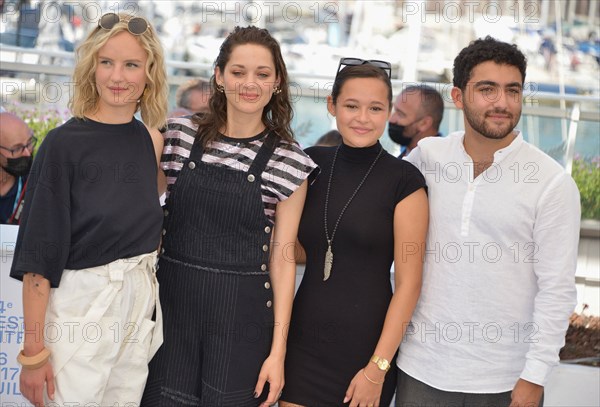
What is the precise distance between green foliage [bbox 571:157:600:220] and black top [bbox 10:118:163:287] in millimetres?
3968

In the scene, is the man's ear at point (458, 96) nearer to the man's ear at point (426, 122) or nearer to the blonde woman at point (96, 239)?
the blonde woman at point (96, 239)

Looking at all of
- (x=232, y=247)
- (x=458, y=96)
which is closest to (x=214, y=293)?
(x=232, y=247)

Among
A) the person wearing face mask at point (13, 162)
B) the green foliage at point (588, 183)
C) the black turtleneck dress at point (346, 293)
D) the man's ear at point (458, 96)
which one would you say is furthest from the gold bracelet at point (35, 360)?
the green foliage at point (588, 183)

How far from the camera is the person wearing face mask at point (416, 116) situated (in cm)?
521

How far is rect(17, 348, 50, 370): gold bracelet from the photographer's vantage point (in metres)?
2.25

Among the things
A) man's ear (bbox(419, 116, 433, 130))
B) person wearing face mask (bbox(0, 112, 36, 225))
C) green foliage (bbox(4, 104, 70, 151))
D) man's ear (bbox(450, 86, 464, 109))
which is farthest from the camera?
green foliage (bbox(4, 104, 70, 151))

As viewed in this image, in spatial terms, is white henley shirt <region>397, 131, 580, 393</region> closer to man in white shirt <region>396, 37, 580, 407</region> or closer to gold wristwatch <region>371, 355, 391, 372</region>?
man in white shirt <region>396, 37, 580, 407</region>

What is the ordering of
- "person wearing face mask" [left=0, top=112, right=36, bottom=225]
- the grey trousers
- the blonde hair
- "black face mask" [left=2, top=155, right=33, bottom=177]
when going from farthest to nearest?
"black face mask" [left=2, top=155, right=33, bottom=177]
"person wearing face mask" [left=0, top=112, right=36, bottom=225]
the grey trousers
the blonde hair

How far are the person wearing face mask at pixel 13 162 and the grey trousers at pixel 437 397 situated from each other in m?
3.07

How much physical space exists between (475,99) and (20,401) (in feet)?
7.46

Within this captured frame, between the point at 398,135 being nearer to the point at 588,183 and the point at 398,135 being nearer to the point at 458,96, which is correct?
the point at 588,183

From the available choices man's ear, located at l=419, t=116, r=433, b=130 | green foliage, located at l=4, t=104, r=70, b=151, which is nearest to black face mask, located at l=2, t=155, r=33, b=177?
green foliage, located at l=4, t=104, r=70, b=151

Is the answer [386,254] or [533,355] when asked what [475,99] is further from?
[533,355]

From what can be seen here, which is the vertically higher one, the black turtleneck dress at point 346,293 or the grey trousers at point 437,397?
the black turtleneck dress at point 346,293
